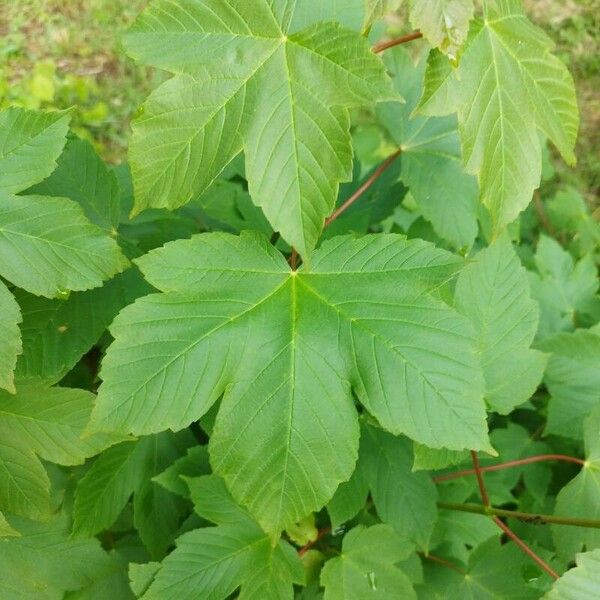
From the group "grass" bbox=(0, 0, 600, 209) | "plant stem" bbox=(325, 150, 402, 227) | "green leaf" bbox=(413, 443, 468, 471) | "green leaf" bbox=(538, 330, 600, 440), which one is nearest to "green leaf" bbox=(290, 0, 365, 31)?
"plant stem" bbox=(325, 150, 402, 227)

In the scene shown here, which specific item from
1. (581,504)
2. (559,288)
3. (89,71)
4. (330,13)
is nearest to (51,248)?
(330,13)

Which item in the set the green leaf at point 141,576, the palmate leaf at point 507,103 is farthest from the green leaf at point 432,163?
the green leaf at point 141,576

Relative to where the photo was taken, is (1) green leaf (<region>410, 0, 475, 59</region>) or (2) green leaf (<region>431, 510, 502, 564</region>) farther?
(2) green leaf (<region>431, 510, 502, 564</region>)

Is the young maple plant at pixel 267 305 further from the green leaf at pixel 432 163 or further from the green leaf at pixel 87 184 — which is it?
the green leaf at pixel 432 163

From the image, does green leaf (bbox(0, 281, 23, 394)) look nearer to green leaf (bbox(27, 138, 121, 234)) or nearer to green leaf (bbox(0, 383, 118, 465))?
green leaf (bbox(0, 383, 118, 465))

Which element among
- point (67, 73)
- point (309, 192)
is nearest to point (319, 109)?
point (309, 192)

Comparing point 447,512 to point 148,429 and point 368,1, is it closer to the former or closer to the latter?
point 148,429
